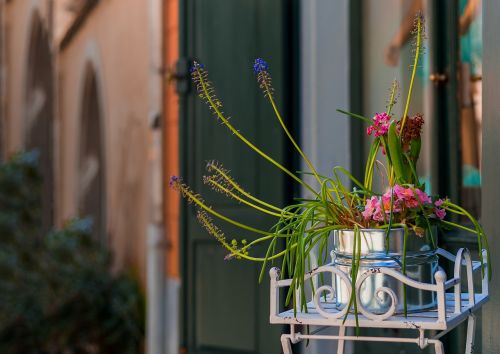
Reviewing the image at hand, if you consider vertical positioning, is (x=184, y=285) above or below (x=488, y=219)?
below

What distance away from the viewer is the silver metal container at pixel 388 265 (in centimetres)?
226

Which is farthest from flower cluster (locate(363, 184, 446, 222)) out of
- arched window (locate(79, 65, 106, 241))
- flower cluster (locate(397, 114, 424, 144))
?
arched window (locate(79, 65, 106, 241))

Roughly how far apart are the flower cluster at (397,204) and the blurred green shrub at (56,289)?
4394 mm

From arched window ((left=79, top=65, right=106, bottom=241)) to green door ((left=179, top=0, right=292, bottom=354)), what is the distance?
3.82 m

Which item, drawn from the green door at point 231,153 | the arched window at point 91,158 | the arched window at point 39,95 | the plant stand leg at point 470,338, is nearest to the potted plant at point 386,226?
the plant stand leg at point 470,338

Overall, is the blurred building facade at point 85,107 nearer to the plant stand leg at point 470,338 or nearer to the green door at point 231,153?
the green door at point 231,153

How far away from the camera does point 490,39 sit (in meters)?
2.79

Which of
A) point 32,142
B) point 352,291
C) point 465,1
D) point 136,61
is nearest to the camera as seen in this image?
point 352,291

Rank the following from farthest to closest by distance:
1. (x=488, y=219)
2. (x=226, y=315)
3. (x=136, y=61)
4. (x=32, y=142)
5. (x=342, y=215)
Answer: (x=32, y=142)
(x=136, y=61)
(x=226, y=315)
(x=488, y=219)
(x=342, y=215)

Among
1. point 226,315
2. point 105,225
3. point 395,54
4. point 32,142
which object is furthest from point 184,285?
point 32,142

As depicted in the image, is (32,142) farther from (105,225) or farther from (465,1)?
(465,1)

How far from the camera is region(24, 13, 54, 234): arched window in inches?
393

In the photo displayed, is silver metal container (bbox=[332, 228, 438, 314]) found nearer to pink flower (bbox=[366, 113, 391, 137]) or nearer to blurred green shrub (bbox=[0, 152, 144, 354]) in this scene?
pink flower (bbox=[366, 113, 391, 137])

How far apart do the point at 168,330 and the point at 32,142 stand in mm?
4767
